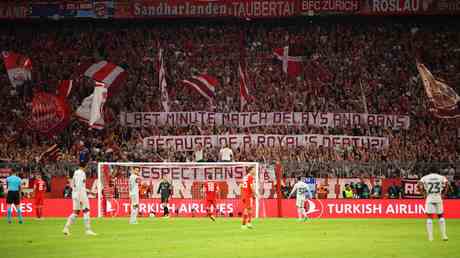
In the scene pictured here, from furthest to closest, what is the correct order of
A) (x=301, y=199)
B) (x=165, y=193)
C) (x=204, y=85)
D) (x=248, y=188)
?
1. (x=204, y=85)
2. (x=165, y=193)
3. (x=301, y=199)
4. (x=248, y=188)

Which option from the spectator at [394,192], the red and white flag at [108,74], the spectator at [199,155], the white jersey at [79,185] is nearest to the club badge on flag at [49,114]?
the red and white flag at [108,74]

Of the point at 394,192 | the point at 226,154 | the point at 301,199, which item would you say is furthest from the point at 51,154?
the point at 394,192

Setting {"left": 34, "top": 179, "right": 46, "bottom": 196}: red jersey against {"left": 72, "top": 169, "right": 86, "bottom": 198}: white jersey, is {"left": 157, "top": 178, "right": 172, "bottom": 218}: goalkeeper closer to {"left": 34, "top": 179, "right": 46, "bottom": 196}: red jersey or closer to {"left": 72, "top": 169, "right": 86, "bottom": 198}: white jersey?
{"left": 34, "top": 179, "right": 46, "bottom": 196}: red jersey

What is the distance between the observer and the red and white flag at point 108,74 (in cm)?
5769

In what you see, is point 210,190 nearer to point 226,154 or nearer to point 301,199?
point 301,199

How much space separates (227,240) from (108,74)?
31359 mm

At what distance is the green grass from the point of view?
76.1 ft

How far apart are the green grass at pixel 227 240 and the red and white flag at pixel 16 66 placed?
20.9m

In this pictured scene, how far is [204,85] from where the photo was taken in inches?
2260

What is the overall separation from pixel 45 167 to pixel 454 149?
2205 centimetres

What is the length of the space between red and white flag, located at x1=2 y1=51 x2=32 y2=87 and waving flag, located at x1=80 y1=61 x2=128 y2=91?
3889 millimetres

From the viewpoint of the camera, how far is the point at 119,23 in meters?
66.2

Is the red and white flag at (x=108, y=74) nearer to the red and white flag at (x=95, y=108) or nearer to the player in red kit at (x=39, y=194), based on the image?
the red and white flag at (x=95, y=108)

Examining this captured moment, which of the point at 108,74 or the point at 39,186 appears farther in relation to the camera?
the point at 108,74
